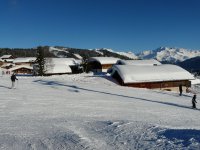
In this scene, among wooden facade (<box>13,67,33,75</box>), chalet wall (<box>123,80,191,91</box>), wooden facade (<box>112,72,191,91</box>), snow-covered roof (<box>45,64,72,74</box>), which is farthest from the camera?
wooden facade (<box>13,67,33,75</box>)

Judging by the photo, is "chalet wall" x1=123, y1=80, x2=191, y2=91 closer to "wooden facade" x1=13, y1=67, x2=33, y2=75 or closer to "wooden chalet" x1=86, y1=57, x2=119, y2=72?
"wooden chalet" x1=86, y1=57, x2=119, y2=72

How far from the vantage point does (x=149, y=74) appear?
179 ft

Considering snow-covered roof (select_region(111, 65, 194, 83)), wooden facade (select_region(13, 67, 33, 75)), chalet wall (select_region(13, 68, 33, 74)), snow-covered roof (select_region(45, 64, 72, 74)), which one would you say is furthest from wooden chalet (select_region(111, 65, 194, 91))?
chalet wall (select_region(13, 68, 33, 74))

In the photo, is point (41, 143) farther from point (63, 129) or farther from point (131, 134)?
point (131, 134)

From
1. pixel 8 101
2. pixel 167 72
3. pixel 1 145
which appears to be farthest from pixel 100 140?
pixel 167 72

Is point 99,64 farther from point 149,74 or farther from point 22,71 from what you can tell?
point 149,74

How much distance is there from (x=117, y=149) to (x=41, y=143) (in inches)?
121

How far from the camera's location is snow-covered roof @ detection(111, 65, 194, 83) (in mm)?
52275

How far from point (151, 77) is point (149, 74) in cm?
78

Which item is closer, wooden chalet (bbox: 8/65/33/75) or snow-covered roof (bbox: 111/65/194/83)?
snow-covered roof (bbox: 111/65/194/83)

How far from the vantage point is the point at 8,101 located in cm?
2598

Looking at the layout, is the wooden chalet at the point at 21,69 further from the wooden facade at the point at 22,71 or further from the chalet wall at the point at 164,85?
the chalet wall at the point at 164,85

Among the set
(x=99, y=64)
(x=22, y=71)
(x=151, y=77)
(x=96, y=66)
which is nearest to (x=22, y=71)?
(x=22, y=71)

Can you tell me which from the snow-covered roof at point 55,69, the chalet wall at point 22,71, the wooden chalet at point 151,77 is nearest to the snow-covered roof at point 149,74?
the wooden chalet at point 151,77
